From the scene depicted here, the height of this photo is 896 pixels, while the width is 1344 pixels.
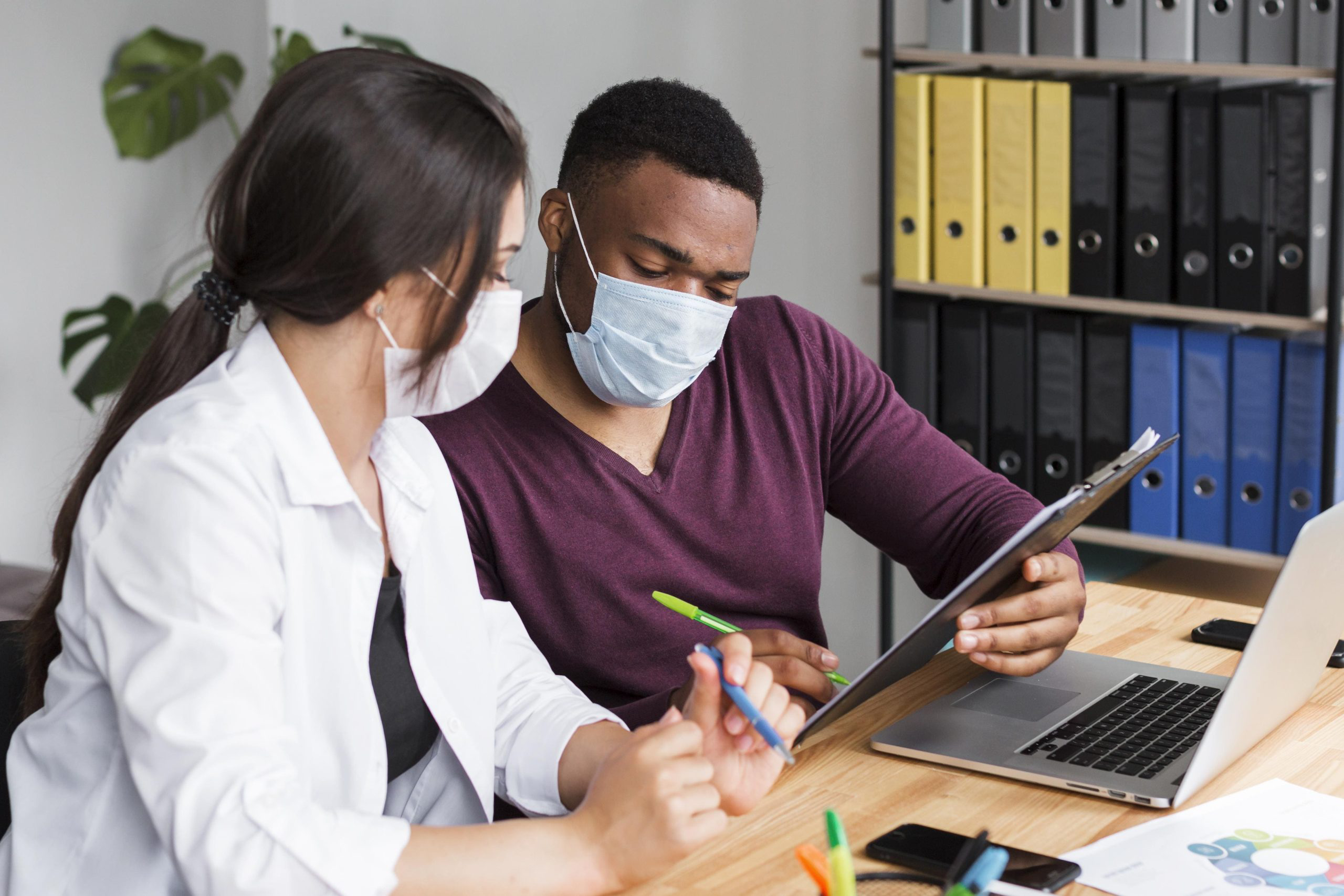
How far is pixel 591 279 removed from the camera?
1.50m

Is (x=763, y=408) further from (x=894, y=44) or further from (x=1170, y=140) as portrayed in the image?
(x=894, y=44)

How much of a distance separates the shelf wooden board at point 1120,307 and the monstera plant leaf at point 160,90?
1.51 m

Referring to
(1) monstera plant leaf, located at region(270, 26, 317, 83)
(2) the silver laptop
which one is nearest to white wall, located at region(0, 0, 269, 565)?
(1) monstera plant leaf, located at region(270, 26, 317, 83)

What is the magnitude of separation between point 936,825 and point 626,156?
759 millimetres

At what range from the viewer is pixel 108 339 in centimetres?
299

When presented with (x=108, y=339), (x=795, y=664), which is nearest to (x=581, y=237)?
(x=795, y=664)

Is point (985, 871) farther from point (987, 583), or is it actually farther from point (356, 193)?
point (356, 193)

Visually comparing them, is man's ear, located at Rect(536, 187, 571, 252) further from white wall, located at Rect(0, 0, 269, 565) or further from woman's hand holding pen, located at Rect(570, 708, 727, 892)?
white wall, located at Rect(0, 0, 269, 565)

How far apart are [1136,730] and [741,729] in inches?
16.5

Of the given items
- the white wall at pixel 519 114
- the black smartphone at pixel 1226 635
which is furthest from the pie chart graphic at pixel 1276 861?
the white wall at pixel 519 114

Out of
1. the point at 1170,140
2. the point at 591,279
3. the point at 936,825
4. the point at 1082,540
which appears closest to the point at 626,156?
the point at 591,279

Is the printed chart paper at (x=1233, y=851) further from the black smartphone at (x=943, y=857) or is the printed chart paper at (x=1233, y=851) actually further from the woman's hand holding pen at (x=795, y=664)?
the woman's hand holding pen at (x=795, y=664)

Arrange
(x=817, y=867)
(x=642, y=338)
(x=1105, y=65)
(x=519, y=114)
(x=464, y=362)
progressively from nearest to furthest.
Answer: (x=817, y=867), (x=464, y=362), (x=642, y=338), (x=1105, y=65), (x=519, y=114)

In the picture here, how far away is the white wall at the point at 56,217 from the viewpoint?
291 centimetres
